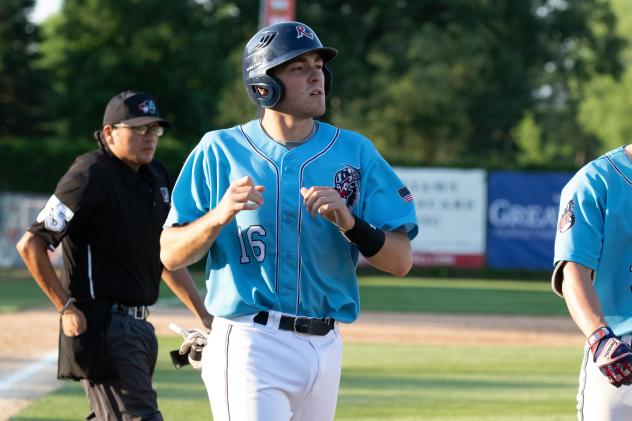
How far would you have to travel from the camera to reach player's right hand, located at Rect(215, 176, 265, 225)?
4.36 metres

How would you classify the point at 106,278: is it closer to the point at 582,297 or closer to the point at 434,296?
the point at 582,297

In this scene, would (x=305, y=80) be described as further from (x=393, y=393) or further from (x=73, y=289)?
(x=393, y=393)

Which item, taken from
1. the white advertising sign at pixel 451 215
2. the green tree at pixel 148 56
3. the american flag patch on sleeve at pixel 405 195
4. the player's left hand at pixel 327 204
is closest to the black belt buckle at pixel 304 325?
the player's left hand at pixel 327 204

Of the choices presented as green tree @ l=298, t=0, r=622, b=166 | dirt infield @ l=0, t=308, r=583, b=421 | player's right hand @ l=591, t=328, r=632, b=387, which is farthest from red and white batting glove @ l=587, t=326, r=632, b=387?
green tree @ l=298, t=0, r=622, b=166

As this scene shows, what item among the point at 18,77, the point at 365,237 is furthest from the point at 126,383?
the point at 18,77

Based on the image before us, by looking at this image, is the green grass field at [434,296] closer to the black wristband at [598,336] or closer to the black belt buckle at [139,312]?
the black belt buckle at [139,312]

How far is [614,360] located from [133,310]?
2.90 metres

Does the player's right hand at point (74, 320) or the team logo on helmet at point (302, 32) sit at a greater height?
the team logo on helmet at point (302, 32)

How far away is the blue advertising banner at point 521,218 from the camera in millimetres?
30266

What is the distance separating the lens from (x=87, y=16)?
173 ft

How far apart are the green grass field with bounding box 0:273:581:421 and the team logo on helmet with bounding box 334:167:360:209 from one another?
18.3 feet

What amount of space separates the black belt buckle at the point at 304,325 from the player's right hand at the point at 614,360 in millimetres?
1099

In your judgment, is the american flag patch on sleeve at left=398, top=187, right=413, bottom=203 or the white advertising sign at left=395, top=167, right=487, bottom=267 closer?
the american flag patch on sleeve at left=398, top=187, right=413, bottom=203

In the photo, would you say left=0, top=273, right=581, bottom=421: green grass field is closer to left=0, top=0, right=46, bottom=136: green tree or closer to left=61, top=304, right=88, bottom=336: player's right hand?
left=61, top=304, right=88, bottom=336: player's right hand
